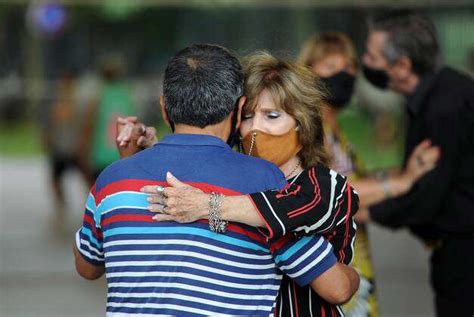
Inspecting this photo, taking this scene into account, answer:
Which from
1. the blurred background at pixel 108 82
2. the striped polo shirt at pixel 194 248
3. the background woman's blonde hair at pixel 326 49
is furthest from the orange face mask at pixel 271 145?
the blurred background at pixel 108 82

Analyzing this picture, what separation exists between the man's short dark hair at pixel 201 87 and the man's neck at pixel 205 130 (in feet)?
0.04

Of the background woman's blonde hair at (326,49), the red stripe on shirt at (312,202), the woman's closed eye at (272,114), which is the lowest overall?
the background woman's blonde hair at (326,49)

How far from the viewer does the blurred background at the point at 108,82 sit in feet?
25.4

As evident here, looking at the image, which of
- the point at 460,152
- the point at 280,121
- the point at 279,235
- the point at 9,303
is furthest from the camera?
the point at 9,303

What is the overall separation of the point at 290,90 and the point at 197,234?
538 mm

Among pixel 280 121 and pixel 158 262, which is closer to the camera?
pixel 158 262

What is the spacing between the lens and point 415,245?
28.6 feet

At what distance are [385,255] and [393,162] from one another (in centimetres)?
84

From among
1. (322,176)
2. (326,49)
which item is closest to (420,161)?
(326,49)

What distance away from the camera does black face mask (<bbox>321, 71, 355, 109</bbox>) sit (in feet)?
13.0

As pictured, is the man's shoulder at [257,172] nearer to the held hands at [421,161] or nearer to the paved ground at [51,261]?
the held hands at [421,161]

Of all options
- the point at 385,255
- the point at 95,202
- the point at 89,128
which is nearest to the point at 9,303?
the point at 89,128

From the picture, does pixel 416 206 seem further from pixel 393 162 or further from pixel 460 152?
pixel 393 162

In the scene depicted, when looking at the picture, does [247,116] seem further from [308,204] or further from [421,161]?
[421,161]
